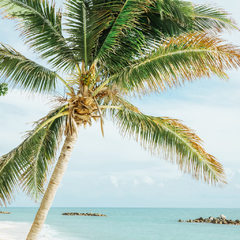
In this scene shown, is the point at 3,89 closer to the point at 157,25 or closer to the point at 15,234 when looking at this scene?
the point at 157,25

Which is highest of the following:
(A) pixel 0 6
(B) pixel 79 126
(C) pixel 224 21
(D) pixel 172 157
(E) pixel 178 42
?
(C) pixel 224 21

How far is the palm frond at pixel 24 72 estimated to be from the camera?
20.4ft

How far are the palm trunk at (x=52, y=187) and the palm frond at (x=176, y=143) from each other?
1.37 meters

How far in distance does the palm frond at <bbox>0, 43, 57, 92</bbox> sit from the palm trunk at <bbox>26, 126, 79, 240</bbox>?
1.33 m

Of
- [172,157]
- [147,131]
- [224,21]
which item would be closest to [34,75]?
[147,131]

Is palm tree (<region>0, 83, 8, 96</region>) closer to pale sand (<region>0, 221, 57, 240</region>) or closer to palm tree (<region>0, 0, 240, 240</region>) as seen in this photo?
palm tree (<region>0, 0, 240, 240</region>)

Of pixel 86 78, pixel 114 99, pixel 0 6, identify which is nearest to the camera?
pixel 0 6

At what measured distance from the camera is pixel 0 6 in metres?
5.81

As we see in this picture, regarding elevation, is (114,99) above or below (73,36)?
below

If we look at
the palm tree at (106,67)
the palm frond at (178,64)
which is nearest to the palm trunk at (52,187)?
the palm tree at (106,67)

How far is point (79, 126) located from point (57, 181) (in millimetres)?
1244

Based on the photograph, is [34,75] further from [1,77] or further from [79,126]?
[79,126]

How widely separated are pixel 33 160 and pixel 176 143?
11.2ft

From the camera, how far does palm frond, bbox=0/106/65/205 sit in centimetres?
596
